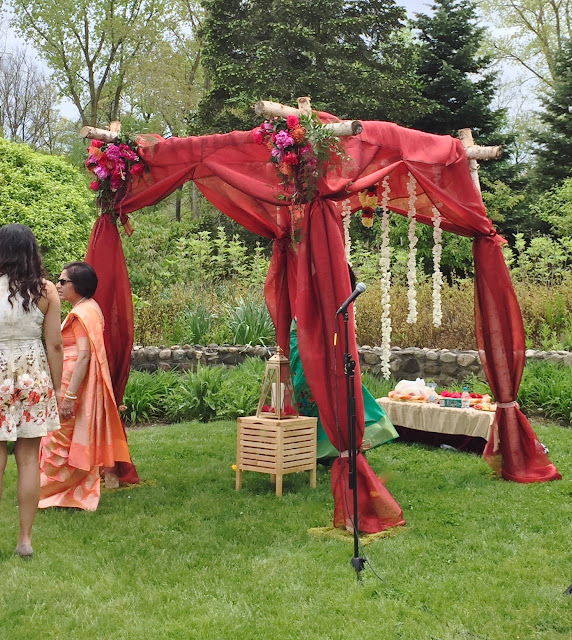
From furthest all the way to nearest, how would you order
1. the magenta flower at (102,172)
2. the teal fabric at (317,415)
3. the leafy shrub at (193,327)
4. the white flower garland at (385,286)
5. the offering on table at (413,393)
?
the leafy shrub at (193,327) < the offering on table at (413,393) < the teal fabric at (317,415) < the white flower garland at (385,286) < the magenta flower at (102,172)

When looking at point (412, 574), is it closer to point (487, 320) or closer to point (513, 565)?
point (513, 565)

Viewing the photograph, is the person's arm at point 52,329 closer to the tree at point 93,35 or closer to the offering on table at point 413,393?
the offering on table at point 413,393

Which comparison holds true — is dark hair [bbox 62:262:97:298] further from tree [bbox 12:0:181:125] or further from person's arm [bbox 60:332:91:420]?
tree [bbox 12:0:181:125]

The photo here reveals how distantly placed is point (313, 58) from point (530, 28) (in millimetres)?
10097

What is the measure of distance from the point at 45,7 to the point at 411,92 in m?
14.3

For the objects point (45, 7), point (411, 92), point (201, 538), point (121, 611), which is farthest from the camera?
point (45, 7)

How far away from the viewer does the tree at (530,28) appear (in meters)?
26.2

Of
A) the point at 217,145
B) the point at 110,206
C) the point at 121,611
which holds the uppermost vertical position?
the point at 217,145

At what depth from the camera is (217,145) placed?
18.9ft

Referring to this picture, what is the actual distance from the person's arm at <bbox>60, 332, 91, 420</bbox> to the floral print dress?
3.15 feet

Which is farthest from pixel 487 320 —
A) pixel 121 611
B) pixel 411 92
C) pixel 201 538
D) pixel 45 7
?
pixel 45 7

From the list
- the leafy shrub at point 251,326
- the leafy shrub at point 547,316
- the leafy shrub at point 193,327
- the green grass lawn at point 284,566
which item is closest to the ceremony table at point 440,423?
the green grass lawn at point 284,566

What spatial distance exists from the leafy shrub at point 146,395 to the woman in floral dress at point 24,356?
485cm

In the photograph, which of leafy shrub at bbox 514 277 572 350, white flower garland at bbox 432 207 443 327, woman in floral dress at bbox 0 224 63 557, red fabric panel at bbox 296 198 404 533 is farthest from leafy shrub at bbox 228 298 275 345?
woman in floral dress at bbox 0 224 63 557
